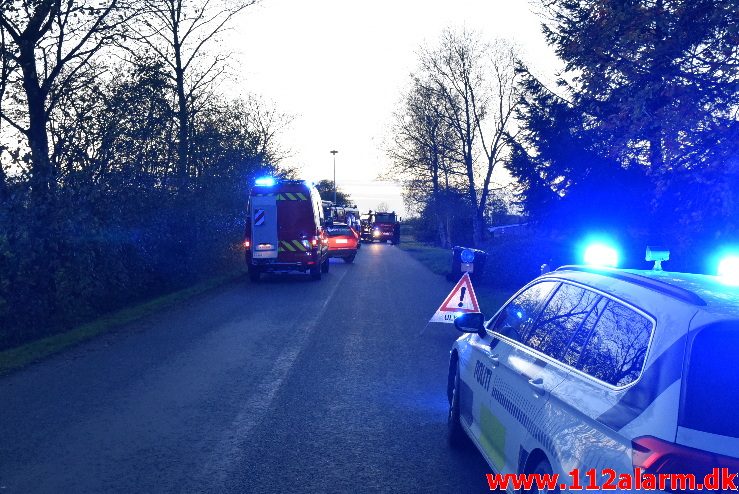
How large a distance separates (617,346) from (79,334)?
10.8 m

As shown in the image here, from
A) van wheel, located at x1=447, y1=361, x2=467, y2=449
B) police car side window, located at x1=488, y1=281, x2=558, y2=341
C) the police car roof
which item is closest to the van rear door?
van wheel, located at x1=447, y1=361, x2=467, y2=449

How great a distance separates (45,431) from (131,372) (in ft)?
8.88

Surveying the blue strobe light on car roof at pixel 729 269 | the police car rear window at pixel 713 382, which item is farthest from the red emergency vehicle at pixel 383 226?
the police car rear window at pixel 713 382

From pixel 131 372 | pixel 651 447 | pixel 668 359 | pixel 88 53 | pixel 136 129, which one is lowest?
pixel 131 372

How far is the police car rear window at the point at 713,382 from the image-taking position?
274 cm

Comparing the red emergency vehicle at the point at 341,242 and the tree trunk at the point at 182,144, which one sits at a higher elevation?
the tree trunk at the point at 182,144

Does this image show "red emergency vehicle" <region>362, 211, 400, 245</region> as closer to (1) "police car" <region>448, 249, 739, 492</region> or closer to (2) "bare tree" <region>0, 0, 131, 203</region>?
(2) "bare tree" <region>0, 0, 131, 203</region>

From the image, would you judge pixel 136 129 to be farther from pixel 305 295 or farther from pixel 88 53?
pixel 305 295

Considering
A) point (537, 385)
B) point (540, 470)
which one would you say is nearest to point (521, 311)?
point (537, 385)

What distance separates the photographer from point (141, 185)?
685 inches

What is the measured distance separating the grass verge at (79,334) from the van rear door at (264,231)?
12.3 feet

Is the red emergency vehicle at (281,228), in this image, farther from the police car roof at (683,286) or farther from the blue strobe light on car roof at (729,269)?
the blue strobe light on car roof at (729,269)

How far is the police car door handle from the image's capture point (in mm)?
3865

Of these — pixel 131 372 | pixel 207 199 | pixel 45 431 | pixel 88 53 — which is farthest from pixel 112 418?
pixel 207 199
